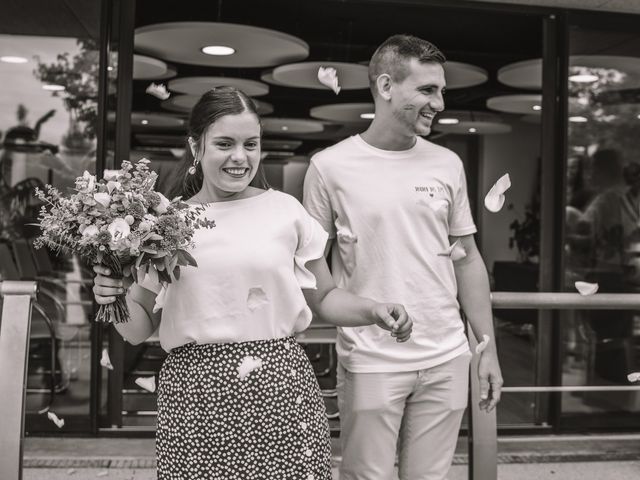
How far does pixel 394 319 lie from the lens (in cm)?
203

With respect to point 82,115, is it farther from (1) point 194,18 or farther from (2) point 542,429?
(2) point 542,429

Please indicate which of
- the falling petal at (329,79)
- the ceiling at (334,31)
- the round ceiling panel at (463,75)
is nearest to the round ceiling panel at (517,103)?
the ceiling at (334,31)

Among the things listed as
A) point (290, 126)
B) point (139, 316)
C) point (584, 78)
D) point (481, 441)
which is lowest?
point (481, 441)

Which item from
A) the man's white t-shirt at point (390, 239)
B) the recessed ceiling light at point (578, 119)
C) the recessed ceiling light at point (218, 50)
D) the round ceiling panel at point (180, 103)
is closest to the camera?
the man's white t-shirt at point (390, 239)

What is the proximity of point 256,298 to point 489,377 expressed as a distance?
2.96ft

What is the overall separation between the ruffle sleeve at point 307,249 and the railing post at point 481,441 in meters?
0.89

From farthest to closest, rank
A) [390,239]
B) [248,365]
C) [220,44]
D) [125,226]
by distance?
1. [220,44]
2. [390,239]
3. [248,365]
4. [125,226]

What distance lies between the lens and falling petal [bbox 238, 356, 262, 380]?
1.96 metres

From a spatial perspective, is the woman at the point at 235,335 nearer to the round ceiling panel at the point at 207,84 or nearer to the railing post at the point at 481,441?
the railing post at the point at 481,441

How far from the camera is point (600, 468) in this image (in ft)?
14.2

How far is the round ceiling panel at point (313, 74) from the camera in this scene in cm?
532

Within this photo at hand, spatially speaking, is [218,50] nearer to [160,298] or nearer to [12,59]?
[12,59]

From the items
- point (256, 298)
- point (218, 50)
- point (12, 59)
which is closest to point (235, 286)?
point (256, 298)

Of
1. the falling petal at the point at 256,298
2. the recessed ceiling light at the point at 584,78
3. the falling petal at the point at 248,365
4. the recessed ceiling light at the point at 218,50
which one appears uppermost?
the recessed ceiling light at the point at 218,50
